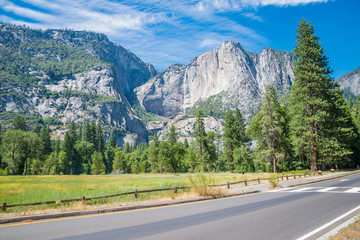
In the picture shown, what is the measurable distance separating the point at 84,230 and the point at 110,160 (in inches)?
4190

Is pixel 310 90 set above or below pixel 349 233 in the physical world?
above

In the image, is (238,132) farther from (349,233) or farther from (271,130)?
(349,233)

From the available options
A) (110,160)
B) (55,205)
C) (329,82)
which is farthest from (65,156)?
(329,82)

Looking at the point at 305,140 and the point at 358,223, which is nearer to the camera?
the point at 358,223

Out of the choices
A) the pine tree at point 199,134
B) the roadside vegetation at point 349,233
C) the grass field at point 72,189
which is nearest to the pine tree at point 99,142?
the pine tree at point 199,134

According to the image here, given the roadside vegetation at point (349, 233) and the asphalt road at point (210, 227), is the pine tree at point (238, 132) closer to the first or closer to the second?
the asphalt road at point (210, 227)

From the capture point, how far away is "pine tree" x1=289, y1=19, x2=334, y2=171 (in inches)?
1267

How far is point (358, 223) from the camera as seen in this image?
6.51 m

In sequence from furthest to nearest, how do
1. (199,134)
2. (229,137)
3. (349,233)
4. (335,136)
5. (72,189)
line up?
(199,134)
(229,137)
(335,136)
(72,189)
(349,233)

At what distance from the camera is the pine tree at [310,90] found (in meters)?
32.2

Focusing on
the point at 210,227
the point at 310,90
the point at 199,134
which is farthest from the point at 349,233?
the point at 199,134

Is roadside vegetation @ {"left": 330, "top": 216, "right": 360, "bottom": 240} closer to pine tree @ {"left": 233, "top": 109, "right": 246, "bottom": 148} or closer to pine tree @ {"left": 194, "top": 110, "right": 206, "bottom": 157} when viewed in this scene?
pine tree @ {"left": 194, "top": 110, "right": 206, "bottom": 157}

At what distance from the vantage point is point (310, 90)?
33719mm

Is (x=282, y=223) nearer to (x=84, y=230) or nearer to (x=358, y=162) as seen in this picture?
(x=84, y=230)
